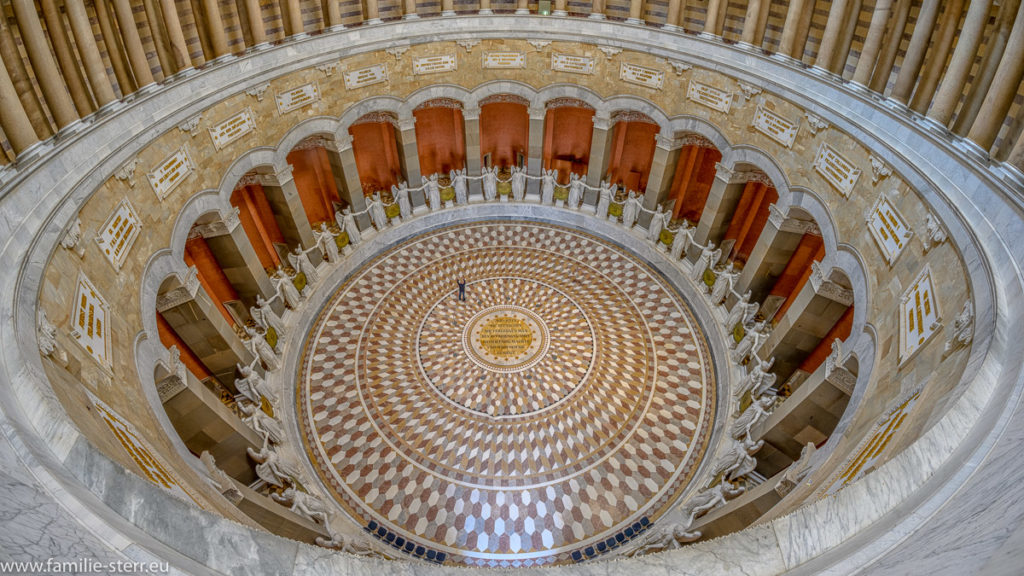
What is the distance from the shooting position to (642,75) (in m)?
11.0

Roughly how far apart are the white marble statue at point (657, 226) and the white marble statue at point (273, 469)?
8129 mm

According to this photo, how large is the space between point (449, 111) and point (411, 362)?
23.5 feet

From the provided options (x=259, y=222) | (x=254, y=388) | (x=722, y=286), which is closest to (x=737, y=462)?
(x=722, y=286)

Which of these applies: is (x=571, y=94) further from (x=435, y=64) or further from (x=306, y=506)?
(x=306, y=506)

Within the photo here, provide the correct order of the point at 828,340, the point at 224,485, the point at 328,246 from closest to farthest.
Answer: the point at 224,485, the point at 828,340, the point at 328,246

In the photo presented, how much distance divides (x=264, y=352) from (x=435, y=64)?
706 cm

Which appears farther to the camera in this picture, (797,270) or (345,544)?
(797,270)

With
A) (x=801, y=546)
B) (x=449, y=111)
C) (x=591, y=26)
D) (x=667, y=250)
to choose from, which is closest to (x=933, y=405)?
(x=801, y=546)

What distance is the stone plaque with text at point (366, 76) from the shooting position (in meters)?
10.8

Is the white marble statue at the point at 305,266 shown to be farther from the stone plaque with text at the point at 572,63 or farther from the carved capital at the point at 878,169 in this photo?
the carved capital at the point at 878,169

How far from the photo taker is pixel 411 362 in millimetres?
9539

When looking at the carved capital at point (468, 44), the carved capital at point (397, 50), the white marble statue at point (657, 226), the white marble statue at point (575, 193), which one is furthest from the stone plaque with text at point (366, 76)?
the white marble statue at point (657, 226)

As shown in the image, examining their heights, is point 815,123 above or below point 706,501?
above

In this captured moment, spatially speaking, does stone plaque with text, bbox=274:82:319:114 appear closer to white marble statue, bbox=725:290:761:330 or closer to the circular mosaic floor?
the circular mosaic floor
